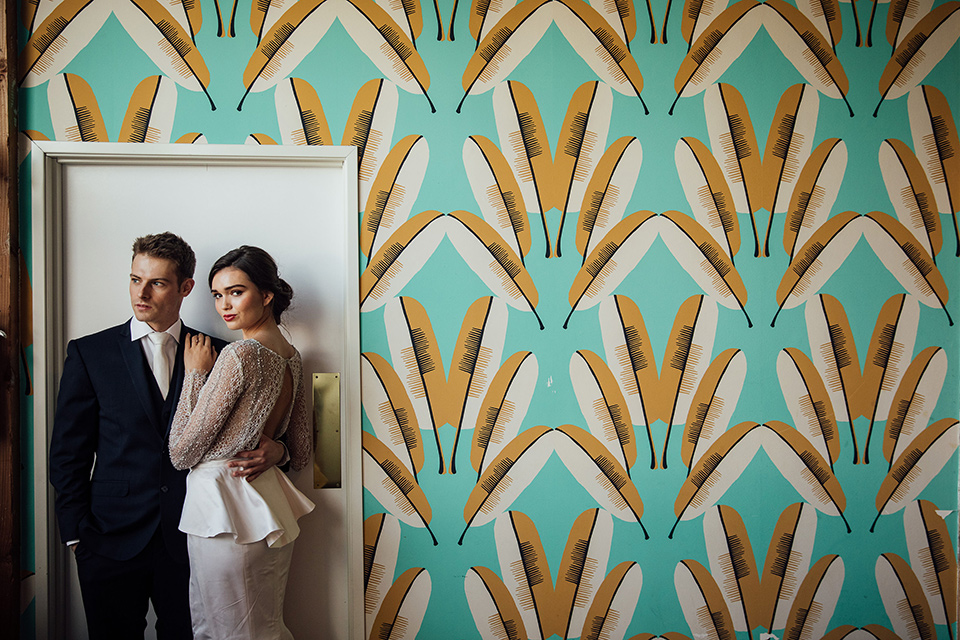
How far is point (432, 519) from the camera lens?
5.54 feet

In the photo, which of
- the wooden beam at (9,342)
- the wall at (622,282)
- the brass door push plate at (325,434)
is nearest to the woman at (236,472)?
the brass door push plate at (325,434)

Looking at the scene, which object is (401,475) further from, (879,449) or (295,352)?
(879,449)

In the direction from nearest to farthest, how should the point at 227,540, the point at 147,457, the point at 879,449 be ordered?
the point at 227,540 < the point at 147,457 < the point at 879,449

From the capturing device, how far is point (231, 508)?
4.71 ft

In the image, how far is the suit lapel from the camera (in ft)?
5.13

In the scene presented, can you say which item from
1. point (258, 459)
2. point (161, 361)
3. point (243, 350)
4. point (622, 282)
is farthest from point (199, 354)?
point (622, 282)

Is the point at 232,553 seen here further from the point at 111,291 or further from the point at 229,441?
the point at 111,291

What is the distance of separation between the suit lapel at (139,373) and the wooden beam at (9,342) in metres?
0.31

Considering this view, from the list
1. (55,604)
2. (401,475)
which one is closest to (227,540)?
(401,475)

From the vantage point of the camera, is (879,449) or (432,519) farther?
(879,449)

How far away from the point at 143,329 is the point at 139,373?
13 centimetres

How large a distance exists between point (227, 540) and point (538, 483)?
0.89 m

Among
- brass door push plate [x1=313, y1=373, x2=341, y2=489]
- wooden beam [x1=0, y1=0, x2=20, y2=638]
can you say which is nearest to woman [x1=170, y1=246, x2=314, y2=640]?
brass door push plate [x1=313, y1=373, x2=341, y2=489]

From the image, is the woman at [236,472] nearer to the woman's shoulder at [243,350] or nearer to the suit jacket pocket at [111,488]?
the woman's shoulder at [243,350]
